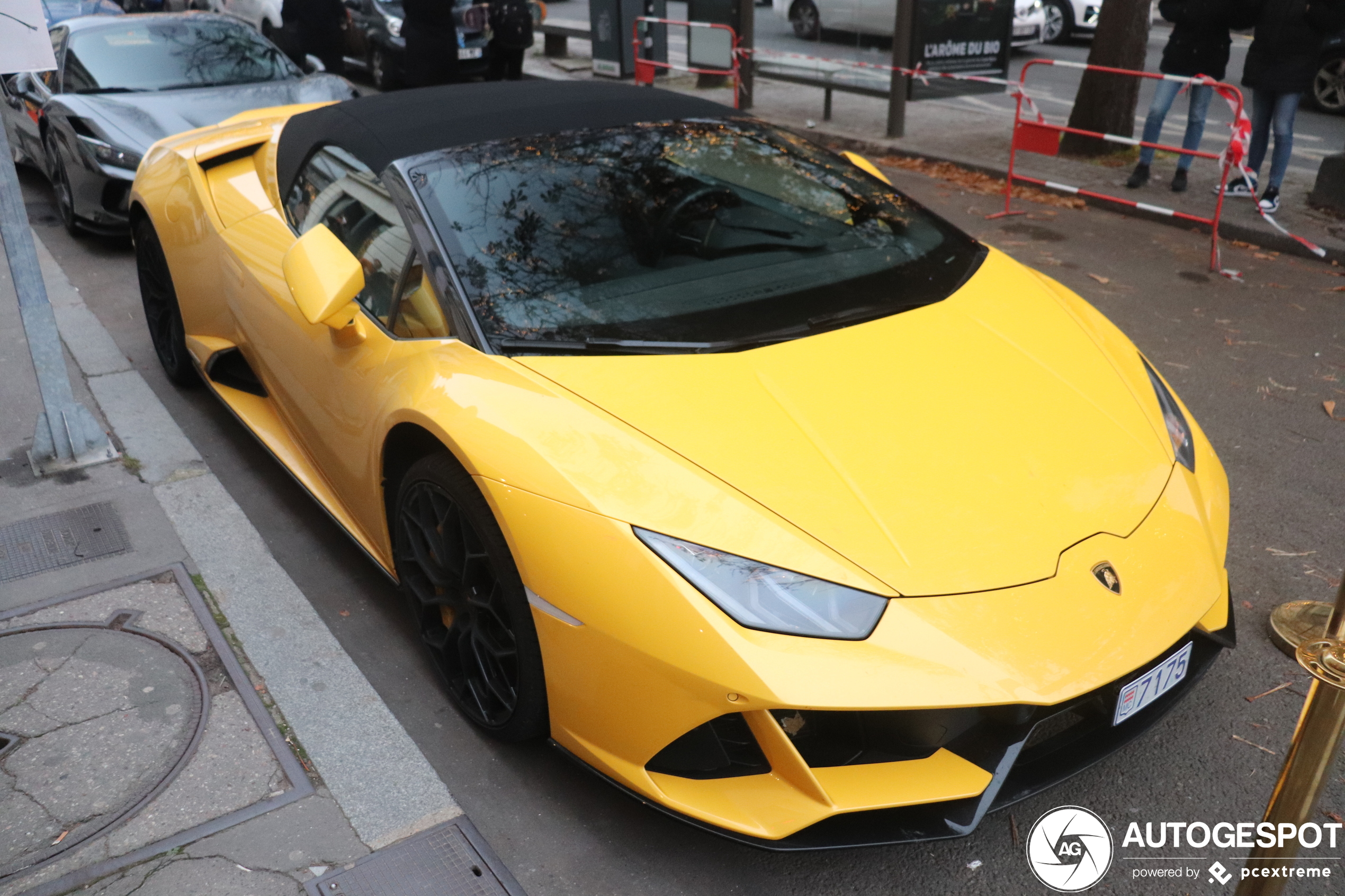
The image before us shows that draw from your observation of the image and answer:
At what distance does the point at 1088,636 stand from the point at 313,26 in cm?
955

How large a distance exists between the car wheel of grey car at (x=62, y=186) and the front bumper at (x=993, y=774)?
21.4ft

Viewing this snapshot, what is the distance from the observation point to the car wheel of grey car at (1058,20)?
53.7ft

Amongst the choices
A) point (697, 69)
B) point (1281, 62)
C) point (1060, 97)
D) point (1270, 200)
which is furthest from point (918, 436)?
point (1060, 97)

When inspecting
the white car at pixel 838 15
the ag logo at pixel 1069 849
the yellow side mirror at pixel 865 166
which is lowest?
the ag logo at pixel 1069 849

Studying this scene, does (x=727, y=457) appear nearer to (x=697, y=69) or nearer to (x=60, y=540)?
(x=60, y=540)

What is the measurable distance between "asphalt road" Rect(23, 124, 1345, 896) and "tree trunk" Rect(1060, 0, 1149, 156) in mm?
3348

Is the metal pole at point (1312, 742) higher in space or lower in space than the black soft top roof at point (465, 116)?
lower

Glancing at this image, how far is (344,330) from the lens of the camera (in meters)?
3.04

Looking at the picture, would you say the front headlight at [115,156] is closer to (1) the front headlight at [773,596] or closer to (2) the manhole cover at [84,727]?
(2) the manhole cover at [84,727]

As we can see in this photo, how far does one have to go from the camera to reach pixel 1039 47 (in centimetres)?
1659

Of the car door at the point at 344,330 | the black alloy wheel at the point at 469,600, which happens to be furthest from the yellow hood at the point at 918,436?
the car door at the point at 344,330

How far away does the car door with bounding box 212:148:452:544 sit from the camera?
290 cm

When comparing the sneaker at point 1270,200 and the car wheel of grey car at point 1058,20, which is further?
the car wheel of grey car at point 1058,20

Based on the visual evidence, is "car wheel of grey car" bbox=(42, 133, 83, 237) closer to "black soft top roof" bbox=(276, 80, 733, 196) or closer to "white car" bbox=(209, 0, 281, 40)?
"black soft top roof" bbox=(276, 80, 733, 196)
